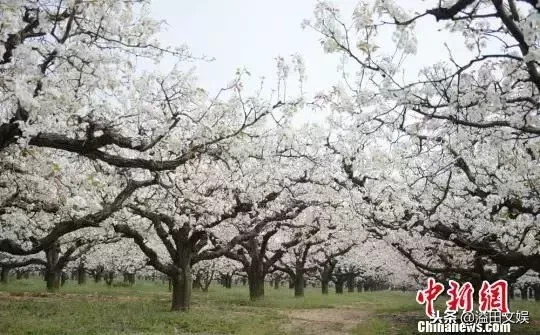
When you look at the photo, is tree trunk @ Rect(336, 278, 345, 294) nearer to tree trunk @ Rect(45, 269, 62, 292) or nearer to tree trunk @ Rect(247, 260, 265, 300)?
tree trunk @ Rect(247, 260, 265, 300)

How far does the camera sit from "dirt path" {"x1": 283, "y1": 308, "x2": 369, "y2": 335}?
20341mm

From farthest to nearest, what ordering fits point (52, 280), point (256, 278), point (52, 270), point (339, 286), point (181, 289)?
1. point (339, 286)
2. point (52, 280)
3. point (52, 270)
4. point (256, 278)
5. point (181, 289)

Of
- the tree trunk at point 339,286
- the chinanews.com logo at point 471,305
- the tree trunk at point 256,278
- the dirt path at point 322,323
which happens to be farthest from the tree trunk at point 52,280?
the tree trunk at point 339,286

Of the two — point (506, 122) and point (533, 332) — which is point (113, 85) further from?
point (533, 332)

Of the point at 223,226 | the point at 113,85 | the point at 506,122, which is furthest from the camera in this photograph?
the point at 223,226

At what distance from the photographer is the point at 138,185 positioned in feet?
42.6

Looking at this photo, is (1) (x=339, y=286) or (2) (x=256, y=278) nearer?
(2) (x=256, y=278)

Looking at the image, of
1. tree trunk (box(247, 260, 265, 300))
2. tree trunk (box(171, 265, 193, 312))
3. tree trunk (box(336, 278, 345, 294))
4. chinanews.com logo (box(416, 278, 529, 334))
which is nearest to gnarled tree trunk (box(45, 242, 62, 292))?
tree trunk (box(247, 260, 265, 300))

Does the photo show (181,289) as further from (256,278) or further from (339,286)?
(339,286)

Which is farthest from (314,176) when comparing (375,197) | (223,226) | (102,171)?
(102,171)

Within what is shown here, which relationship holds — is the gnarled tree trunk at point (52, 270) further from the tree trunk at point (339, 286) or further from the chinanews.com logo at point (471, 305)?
the tree trunk at point (339, 286)

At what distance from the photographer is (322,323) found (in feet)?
77.5

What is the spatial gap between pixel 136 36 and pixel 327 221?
25663 mm

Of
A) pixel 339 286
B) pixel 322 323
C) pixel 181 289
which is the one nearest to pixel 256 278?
pixel 322 323
